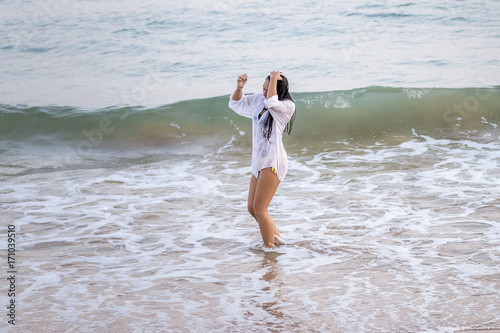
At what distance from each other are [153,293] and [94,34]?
13759 millimetres

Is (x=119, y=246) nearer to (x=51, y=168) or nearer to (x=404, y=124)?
(x=51, y=168)

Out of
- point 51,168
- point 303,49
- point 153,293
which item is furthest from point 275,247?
point 303,49

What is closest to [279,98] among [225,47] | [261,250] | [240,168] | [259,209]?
[259,209]

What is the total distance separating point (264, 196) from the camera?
5152mm

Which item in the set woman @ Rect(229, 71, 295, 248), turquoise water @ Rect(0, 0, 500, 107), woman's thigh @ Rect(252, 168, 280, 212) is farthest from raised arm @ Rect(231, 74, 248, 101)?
turquoise water @ Rect(0, 0, 500, 107)

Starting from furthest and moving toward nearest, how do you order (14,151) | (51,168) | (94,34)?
(94,34) < (14,151) < (51,168)

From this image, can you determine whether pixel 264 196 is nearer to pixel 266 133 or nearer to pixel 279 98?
pixel 266 133

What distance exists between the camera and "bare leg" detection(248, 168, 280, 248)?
5.11m

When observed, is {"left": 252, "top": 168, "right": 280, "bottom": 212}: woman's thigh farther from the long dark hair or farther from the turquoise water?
the turquoise water

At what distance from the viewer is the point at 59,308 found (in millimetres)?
4250

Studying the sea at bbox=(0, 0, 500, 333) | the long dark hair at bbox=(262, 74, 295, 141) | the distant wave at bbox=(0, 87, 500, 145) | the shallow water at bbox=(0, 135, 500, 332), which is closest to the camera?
the shallow water at bbox=(0, 135, 500, 332)

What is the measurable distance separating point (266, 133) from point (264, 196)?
53cm

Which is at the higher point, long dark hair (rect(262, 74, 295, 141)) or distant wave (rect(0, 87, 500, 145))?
long dark hair (rect(262, 74, 295, 141))

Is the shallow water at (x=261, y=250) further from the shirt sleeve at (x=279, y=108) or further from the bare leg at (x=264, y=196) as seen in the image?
the shirt sleeve at (x=279, y=108)
